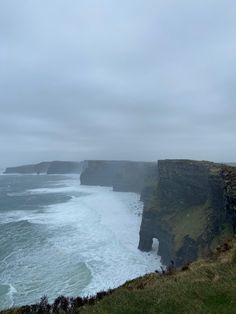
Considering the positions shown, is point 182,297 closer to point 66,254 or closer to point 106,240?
point 66,254

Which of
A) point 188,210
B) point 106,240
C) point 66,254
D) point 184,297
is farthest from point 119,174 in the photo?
point 184,297

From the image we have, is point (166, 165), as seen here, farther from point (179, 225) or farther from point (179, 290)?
point (179, 290)

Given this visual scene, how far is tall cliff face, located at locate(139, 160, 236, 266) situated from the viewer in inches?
1650

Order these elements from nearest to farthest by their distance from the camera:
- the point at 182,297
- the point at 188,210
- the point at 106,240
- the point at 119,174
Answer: the point at 182,297 → the point at 106,240 → the point at 188,210 → the point at 119,174

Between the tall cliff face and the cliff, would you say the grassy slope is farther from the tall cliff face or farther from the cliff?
the cliff

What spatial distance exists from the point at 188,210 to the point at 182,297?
49752mm

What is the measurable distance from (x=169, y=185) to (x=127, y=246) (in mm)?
16163

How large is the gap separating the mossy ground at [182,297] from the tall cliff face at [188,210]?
18.2 m

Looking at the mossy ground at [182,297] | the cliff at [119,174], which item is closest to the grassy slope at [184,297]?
the mossy ground at [182,297]

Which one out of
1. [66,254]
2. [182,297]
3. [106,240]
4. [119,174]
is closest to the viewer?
[182,297]

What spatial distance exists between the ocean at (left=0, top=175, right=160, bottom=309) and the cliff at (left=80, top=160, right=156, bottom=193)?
59.1m

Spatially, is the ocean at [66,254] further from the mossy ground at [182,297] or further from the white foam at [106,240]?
the mossy ground at [182,297]

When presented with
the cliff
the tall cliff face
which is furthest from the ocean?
the cliff

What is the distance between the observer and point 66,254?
159ft
